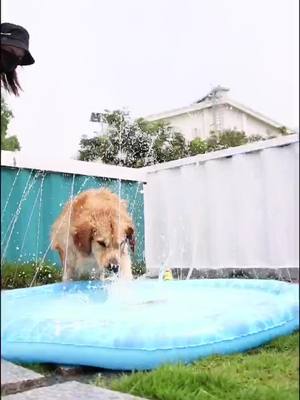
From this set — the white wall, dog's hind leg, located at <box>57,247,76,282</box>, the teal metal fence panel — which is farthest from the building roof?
dog's hind leg, located at <box>57,247,76,282</box>

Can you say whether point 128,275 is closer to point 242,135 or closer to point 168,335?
point 168,335

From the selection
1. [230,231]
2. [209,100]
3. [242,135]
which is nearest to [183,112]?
[209,100]

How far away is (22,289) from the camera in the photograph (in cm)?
92

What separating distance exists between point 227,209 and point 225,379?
0.34 m

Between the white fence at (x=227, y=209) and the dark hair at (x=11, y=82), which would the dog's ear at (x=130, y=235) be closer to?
the white fence at (x=227, y=209)

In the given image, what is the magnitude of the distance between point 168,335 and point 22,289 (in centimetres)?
32

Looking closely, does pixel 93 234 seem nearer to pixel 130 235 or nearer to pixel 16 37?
pixel 130 235

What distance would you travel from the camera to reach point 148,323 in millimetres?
1074

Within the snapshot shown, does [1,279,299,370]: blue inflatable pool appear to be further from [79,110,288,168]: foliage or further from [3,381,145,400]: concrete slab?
[79,110,288,168]: foliage

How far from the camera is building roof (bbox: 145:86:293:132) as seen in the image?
993 millimetres

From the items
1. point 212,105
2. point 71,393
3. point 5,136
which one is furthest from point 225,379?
point 5,136

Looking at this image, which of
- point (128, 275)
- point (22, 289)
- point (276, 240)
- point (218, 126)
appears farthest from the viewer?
point (128, 275)

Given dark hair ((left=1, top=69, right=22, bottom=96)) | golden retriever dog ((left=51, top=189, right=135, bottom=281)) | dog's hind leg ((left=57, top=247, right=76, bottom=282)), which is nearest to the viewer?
dark hair ((left=1, top=69, right=22, bottom=96))

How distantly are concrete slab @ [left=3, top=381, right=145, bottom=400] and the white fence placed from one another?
0.29 m
